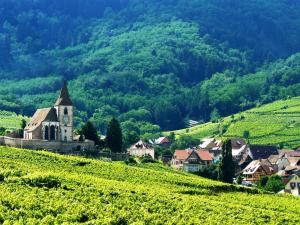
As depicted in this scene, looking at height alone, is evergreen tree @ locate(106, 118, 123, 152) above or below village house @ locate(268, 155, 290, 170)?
above

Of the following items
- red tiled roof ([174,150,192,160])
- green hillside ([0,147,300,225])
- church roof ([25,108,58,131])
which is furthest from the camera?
red tiled roof ([174,150,192,160])

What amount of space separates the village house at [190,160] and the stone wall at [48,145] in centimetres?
4273

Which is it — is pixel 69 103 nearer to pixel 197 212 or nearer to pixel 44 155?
pixel 44 155

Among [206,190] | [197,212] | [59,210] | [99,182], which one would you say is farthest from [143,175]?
[59,210]

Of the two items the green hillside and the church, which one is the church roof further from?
the green hillside

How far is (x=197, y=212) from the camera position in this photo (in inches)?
2768

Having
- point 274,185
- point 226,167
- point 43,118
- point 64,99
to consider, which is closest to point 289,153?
point 274,185

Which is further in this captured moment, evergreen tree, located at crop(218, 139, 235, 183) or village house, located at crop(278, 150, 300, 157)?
village house, located at crop(278, 150, 300, 157)

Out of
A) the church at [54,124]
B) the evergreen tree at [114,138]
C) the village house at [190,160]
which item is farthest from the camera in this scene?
the village house at [190,160]

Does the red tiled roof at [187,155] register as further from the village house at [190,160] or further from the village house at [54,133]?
the village house at [54,133]

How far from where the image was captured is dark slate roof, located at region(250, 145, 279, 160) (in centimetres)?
18146

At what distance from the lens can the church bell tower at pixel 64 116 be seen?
401 ft

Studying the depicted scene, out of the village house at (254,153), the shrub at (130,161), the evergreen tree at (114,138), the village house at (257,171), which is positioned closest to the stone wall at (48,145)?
the shrub at (130,161)

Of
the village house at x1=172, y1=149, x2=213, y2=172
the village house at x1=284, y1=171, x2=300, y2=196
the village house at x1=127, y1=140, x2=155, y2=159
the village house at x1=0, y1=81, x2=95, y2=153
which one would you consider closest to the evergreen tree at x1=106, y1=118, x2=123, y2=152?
the village house at x1=0, y1=81, x2=95, y2=153
